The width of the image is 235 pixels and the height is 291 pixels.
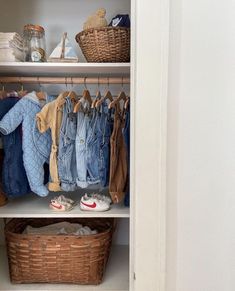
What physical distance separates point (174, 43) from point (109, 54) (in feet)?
1.20

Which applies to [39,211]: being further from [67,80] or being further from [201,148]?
[201,148]

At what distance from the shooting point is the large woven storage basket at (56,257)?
1.24 meters

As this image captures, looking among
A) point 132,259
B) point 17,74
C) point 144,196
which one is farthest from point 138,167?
point 17,74

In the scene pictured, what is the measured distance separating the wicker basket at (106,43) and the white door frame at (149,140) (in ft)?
0.87

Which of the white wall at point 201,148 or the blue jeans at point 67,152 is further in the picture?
the blue jeans at point 67,152

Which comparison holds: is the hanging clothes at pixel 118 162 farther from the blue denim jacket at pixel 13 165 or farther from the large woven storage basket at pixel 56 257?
the blue denim jacket at pixel 13 165

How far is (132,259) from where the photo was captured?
3.41 ft

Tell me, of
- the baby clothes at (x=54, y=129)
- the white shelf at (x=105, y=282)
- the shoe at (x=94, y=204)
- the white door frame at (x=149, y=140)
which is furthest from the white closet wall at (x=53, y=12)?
the white shelf at (x=105, y=282)

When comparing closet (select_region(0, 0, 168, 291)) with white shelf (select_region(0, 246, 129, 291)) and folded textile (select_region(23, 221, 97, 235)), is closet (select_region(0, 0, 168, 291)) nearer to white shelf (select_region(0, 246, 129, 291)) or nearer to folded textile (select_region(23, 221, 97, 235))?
white shelf (select_region(0, 246, 129, 291))

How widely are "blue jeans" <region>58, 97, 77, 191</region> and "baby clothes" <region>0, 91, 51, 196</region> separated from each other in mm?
94

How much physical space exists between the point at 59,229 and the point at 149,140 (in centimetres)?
84

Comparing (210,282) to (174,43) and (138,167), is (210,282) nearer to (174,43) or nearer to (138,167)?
(138,167)

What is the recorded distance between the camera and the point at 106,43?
118 centimetres

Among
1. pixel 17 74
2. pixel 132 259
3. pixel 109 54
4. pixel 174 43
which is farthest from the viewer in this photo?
pixel 17 74
